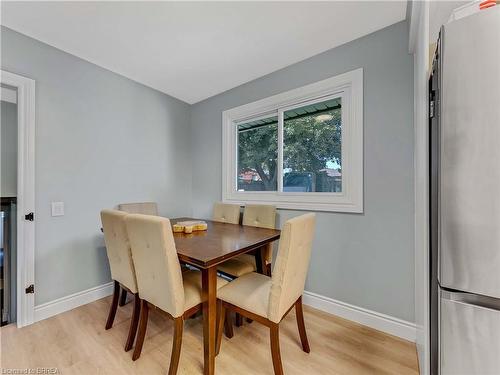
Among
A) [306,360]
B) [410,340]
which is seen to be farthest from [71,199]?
[410,340]

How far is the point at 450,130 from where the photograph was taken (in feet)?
2.57

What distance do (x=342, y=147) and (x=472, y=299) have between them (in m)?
Result: 1.44

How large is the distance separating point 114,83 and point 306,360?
311 centimetres

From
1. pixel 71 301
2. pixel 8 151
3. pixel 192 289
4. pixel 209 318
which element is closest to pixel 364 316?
pixel 209 318

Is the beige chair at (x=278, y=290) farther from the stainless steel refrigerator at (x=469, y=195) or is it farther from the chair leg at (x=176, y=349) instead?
the stainless steel refrigerator at (x=469, y=195)

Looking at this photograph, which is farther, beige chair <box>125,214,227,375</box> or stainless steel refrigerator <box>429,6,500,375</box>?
beige chair <box>125,214,227,375</box>

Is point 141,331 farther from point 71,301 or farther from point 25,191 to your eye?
point 25,191

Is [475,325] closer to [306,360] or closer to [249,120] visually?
[306,360]

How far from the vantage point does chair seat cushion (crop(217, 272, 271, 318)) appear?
130 centimetres

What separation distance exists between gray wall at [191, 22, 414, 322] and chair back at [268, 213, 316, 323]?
776 millimetres

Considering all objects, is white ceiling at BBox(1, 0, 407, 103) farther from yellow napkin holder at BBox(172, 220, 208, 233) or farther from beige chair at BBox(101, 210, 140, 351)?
yellow napkin holder at BBox(172, 220, 208, 233)

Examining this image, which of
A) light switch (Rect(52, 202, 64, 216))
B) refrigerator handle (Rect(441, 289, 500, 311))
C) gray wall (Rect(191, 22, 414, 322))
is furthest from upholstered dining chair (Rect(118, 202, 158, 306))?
refrigerator handle (Rect(441, 289, 500, 311))

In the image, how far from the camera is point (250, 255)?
7.00 feet

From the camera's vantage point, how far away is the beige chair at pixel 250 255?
6.13 feet
